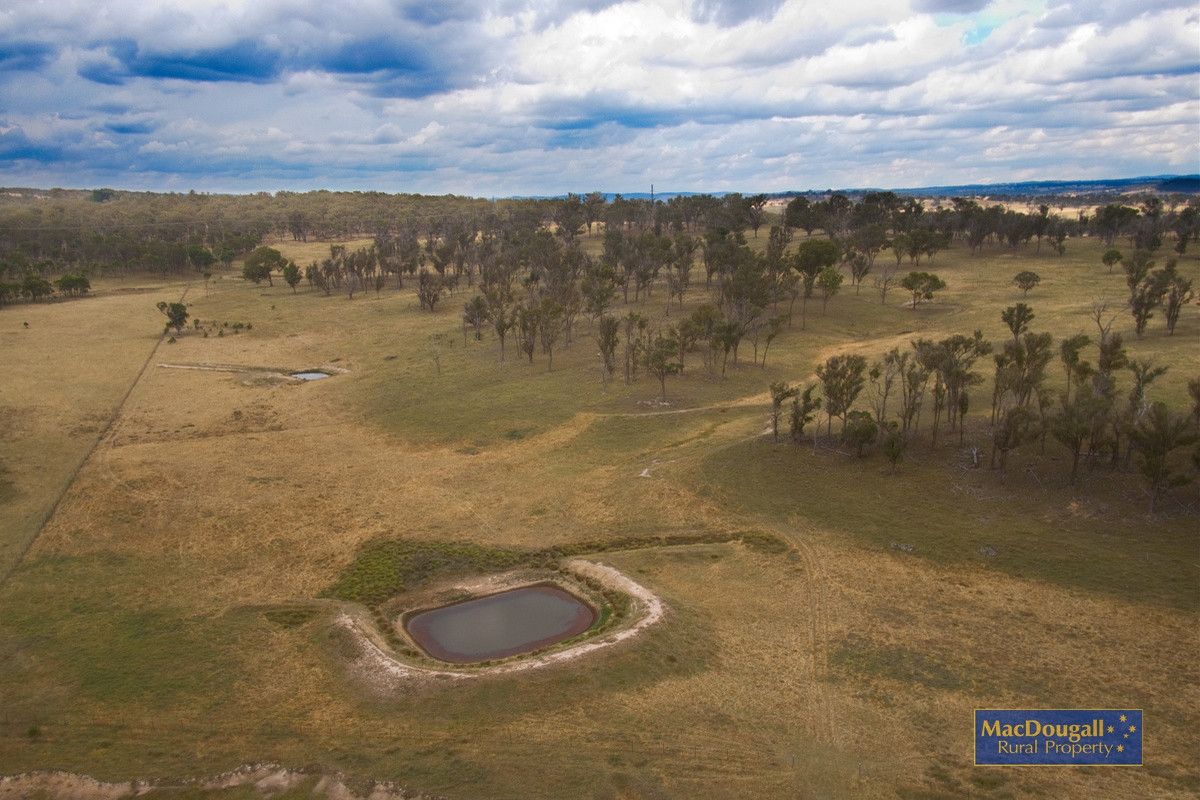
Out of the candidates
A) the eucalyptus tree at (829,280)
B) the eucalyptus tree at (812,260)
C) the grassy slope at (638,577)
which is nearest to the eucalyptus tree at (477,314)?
the grassy slope at (638,577)

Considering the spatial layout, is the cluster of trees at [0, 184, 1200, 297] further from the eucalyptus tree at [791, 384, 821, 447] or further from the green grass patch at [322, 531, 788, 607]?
the green grass patch at [322, 531, 788, 607]

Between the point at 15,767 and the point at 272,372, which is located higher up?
the point at 272,372

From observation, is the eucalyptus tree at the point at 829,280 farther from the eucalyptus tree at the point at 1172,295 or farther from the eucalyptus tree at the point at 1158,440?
the eucalyptus tree at the point at 1158,440

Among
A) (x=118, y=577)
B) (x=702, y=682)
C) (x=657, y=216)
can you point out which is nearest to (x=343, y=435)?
(x=118, y=577)

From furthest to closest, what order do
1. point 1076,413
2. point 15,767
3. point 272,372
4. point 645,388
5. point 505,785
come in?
point 272,372 → point 645,388 → point 1076,413 → point 15,767 → point 505,785

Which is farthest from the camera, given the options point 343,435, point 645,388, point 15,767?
point 645,388

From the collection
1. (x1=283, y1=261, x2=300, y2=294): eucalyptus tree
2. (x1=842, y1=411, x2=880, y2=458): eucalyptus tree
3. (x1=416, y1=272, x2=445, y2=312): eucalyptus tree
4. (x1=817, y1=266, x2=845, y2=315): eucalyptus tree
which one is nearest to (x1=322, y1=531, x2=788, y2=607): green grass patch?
(x1=842, y1=411, x2=880, y2=458): eucalyptus tree

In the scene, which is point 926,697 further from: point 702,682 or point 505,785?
point 505,785
